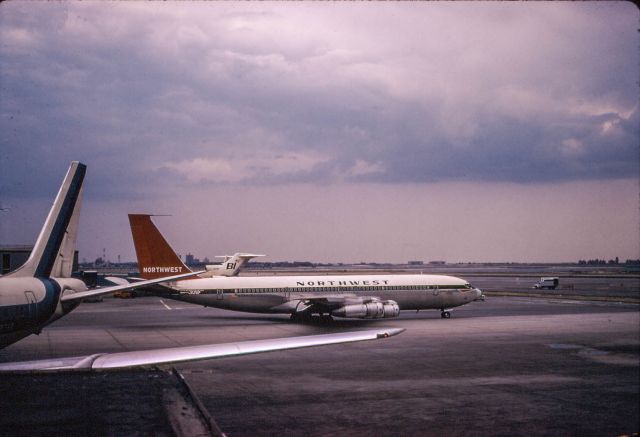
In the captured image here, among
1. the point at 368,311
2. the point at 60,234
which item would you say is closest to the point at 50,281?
the point at 60,234

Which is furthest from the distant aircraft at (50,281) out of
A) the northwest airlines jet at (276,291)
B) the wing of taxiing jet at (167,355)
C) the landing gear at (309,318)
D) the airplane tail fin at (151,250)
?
the landing gear at (309,318)

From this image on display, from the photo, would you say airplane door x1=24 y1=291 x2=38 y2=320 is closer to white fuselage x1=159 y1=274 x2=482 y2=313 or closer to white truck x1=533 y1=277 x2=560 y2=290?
white fuselage x1=159 y1=274 x2=482 y2=313

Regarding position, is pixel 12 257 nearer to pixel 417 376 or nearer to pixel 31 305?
pixel 31 305

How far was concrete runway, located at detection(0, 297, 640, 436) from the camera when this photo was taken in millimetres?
16266

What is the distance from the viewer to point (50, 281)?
19.2 meters

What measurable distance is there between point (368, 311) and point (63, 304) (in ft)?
92.2

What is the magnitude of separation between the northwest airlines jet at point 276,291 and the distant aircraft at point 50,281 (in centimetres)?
2195

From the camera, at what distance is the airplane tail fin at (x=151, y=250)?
43.6 m

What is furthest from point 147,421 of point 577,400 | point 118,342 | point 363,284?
point 363,284

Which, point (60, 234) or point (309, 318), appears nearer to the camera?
point (60, 234)

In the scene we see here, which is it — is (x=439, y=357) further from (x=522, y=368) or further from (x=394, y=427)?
(x=394, y=427)

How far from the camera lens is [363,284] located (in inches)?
1893

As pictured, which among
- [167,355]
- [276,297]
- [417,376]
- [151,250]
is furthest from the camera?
[276,297]

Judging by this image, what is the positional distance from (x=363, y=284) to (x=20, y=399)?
32.5 metres
